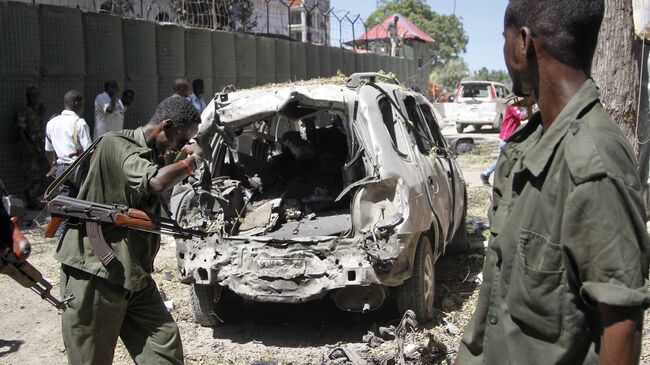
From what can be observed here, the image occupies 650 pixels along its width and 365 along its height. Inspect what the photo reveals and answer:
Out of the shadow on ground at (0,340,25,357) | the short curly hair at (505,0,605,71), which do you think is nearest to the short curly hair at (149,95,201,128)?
the short curly hair at (505,0,605,71)

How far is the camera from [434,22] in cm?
6059

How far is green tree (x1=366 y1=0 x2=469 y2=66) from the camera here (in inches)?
2340

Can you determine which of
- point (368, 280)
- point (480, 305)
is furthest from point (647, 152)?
point (480, 305)

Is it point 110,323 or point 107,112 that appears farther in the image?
point 107,112

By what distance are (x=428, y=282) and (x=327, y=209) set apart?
53.8 inches

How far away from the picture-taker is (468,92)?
80.9 feet

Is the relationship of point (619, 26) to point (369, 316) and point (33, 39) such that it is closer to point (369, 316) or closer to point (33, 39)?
point (369, 316)

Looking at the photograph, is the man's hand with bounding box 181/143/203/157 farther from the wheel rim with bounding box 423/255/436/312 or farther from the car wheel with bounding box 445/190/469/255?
the car wheel with bounding box 445/190/469/255

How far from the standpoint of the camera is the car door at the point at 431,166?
554 centimetres

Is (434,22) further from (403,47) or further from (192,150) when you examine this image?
(192,150)

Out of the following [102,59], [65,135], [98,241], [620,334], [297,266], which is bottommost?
[297,266]

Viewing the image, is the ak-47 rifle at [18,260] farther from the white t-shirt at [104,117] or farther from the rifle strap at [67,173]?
the white t-shirt at [104,117]

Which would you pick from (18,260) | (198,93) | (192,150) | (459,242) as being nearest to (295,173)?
(459,242)

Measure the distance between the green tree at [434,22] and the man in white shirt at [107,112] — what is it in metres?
50.4
